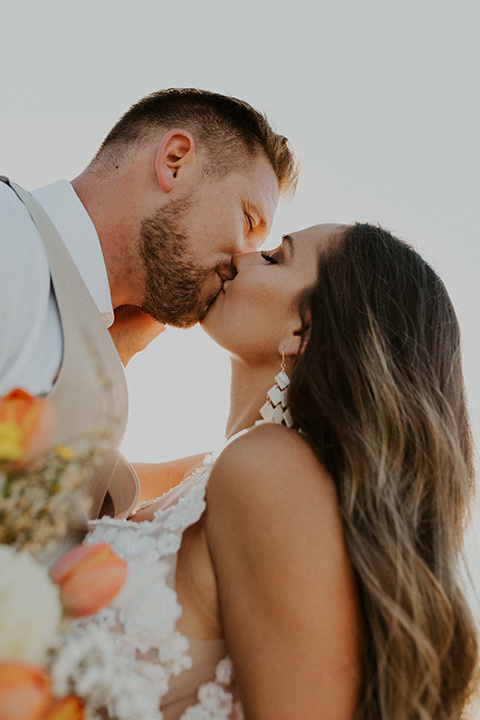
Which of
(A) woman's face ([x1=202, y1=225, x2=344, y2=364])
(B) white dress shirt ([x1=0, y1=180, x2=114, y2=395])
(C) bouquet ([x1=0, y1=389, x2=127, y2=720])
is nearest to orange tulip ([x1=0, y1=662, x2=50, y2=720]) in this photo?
(C) bouquet ([x1=0, y1=389, x2=127, y2=720])

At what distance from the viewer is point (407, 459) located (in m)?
1.60

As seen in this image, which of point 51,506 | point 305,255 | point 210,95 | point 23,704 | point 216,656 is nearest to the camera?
point 23,704

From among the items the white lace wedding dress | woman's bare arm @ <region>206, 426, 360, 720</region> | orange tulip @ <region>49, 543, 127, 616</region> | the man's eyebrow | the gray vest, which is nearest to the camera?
orange tulip @ <region>49, 543, 127, 616</region>

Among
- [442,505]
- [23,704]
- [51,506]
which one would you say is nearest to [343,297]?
[442,505]

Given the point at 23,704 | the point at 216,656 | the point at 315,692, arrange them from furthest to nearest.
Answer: the point at 216,656 < the point at 315,692 < the point at 23,704

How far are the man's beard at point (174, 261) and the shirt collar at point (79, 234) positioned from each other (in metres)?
0.34

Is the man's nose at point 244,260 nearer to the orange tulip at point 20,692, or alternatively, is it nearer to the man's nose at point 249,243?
the man's nose at point 249,243

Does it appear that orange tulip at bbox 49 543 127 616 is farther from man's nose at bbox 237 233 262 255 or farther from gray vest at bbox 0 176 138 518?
man's nose at bbox 237 233 262 255

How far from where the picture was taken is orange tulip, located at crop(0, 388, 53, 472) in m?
0.68

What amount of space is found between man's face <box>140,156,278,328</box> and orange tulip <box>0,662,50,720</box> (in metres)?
2.29

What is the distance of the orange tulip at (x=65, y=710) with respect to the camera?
0.64 metres

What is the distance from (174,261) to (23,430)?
233 cm

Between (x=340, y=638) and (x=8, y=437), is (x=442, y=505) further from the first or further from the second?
(x=8, y=437)

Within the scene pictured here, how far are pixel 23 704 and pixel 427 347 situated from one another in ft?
5.03
